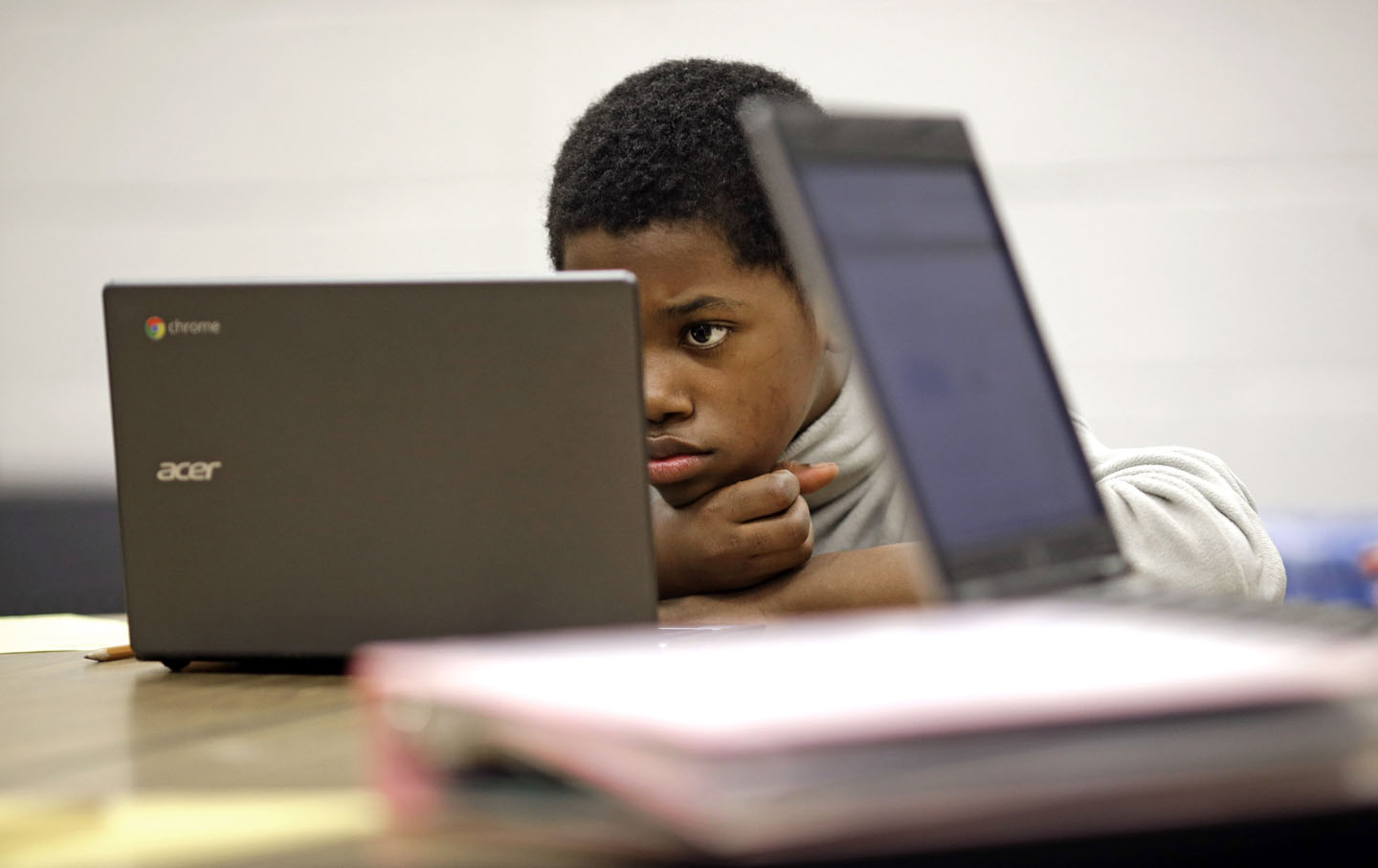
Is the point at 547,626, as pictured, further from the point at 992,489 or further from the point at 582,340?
the point at 992,489

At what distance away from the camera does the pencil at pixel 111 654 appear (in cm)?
80

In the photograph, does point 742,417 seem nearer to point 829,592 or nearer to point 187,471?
point 829,592

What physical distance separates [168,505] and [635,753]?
1.65ft

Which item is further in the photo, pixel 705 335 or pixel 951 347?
pixel 705 335

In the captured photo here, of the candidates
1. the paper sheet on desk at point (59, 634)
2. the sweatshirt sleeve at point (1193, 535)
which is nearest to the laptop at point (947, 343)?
the sweatshirt sleeve at point (1193, 535)

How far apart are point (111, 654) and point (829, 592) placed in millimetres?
453

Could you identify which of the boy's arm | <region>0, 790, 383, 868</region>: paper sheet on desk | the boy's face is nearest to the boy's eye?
the boy's face

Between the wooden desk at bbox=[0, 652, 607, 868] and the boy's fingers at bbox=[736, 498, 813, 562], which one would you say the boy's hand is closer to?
the boy's fingers at bbox=[736, 498, 813, 562]

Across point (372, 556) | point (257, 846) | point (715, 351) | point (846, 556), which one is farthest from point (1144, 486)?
point (257, 846)

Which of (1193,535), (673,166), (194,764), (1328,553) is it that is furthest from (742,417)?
(1328,553)

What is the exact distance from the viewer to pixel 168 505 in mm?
667

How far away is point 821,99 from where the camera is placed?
1945 mm

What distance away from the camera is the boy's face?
0.96m

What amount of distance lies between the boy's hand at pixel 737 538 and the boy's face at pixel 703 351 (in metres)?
0.07
